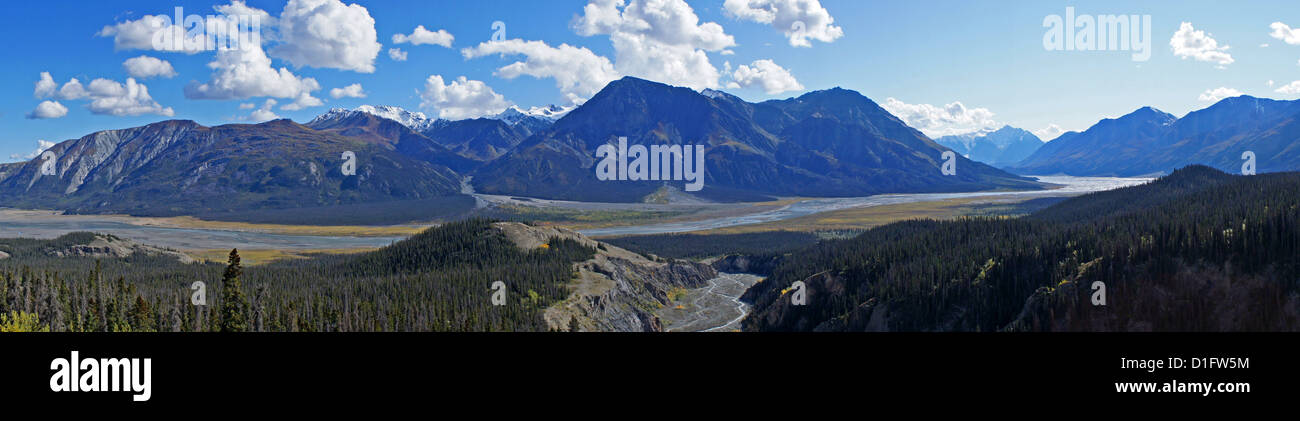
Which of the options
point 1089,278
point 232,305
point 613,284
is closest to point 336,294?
point 232,305

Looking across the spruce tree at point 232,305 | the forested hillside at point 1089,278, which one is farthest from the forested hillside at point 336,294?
the forested hillside at point 1089,278

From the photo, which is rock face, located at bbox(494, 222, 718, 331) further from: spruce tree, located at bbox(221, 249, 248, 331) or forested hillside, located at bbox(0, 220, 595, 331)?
spruce tree, located at bbox(221, 249, 248, 331)

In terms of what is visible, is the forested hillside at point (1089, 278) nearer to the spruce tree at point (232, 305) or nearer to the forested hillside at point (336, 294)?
the forested hillside at point (336, 294)

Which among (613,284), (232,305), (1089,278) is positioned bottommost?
(613,284)

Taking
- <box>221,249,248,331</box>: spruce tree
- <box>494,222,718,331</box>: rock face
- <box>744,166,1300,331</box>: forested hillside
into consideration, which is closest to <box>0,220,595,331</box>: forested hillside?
<box>221,249,248,331</box>: spruce tree

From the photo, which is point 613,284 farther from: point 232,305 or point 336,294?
point 232,305
